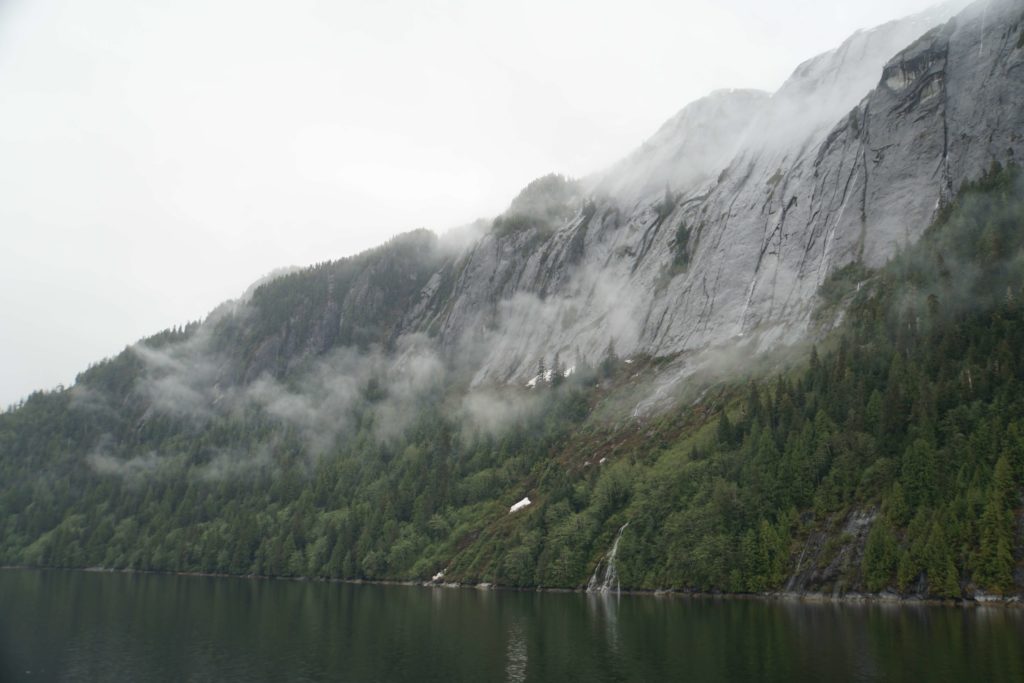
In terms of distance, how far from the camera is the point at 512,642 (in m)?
64.2

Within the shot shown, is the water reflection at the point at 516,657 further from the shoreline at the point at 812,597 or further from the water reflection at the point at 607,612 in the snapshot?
the shoreline at the point at 812,597

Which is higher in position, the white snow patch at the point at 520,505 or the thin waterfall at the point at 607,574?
the white snow patch at the point at 520,505

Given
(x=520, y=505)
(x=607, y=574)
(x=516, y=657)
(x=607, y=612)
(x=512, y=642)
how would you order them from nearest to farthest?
(x=516, y=657) → (x=512, y=642) → (x=607, y=612) → (x=607, y=574) → (x=520, y=505)

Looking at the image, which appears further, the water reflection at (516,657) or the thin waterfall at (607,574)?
the thin waterfall at (607,574)

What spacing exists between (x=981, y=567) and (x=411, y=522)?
13446 centimetres

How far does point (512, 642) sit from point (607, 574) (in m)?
70.1

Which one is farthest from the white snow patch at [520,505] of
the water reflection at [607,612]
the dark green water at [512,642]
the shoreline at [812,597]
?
the dark green water at [512,642]

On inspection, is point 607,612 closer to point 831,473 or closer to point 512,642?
point 512,642

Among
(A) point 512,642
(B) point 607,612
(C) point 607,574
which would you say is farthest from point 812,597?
(A) point 512,642

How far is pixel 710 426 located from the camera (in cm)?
14512

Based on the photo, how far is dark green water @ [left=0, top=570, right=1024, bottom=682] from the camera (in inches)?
1891

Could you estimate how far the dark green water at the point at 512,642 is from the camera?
158 feet

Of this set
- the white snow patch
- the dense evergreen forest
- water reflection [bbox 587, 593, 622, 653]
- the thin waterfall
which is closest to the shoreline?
the dense evergreen forest

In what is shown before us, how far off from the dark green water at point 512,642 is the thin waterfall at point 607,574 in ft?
82.7
